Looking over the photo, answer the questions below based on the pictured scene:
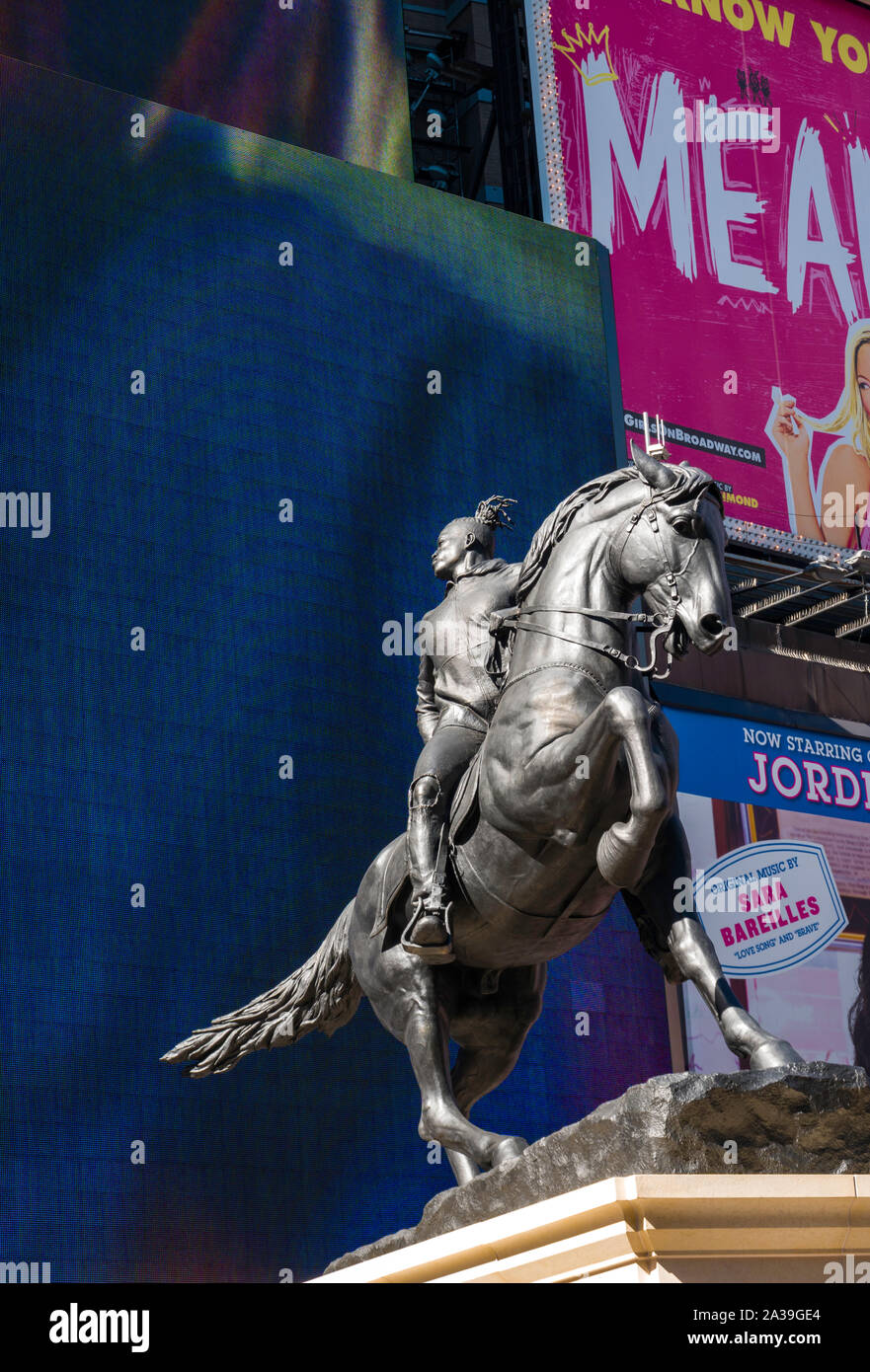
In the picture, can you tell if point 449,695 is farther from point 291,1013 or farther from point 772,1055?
point 772,1055

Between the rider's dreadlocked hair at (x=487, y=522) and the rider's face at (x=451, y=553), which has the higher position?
the rider's dreadlocked hair at (x=487, y=522)

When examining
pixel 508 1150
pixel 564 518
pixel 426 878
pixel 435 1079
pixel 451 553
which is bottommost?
pixel 508 1150

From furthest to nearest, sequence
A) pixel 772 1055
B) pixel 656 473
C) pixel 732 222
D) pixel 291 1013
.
Result: pixel 732 222
pixel 291 1013
pixel 656 473
pixel 772 1055

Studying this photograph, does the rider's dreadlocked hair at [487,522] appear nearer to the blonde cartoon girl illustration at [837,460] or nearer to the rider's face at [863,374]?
the blonde cartoon girl illustration at [837,460]

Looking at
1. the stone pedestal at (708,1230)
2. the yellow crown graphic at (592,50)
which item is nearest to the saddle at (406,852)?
the stone pedestal at (708,1230)

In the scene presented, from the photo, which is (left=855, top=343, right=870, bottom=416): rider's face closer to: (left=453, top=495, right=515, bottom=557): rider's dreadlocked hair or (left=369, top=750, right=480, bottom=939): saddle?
(left=453, top=495, right=515, bottom=557): rider's dreadlocked hair

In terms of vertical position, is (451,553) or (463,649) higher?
(451,553)

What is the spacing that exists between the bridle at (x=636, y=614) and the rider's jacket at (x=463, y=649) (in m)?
0.62

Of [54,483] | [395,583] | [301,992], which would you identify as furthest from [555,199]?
[301,992]

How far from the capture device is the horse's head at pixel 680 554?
5.39m

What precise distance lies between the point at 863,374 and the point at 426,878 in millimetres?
12128

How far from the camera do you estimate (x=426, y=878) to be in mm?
6059

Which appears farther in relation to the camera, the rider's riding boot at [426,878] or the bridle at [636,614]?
the rider's riding boot at [426,878]

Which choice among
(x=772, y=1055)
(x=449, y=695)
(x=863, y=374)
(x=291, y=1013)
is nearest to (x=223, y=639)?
(x=291, y=1013)
